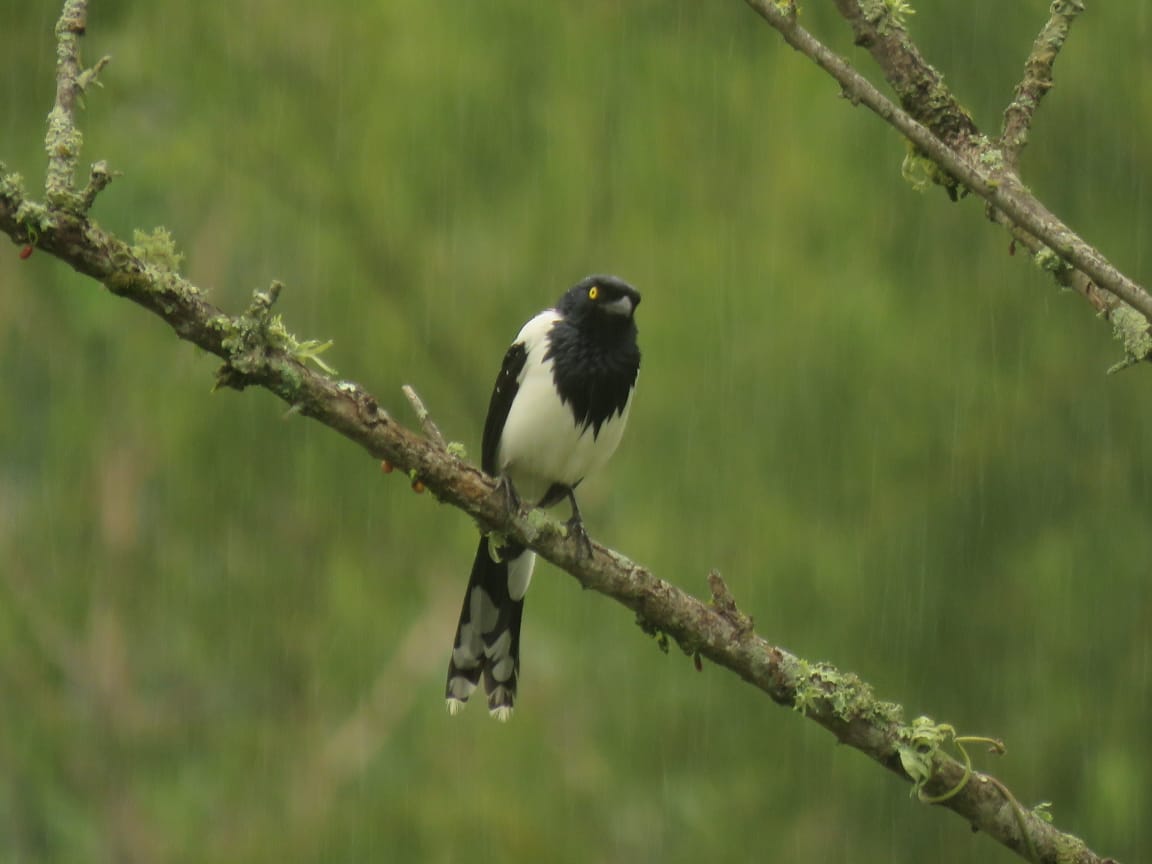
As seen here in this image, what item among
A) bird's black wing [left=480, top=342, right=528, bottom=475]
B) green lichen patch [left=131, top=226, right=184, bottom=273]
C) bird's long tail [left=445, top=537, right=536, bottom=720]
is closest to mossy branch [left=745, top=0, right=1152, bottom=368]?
green lichen patch [left=131, top=226, right=184, bottom=273]

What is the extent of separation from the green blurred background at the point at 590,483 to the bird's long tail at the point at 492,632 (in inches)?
31.1

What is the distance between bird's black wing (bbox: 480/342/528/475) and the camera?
16.7 feet

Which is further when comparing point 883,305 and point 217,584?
point 217,584

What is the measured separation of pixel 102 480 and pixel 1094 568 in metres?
6.06

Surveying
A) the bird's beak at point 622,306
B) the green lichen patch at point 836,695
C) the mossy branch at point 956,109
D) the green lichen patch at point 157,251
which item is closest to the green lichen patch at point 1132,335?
the mossy branch at point 956,109

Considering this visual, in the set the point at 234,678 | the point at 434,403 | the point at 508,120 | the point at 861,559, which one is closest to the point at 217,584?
the point at 234,678

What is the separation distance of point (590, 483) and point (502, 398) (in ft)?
6.82

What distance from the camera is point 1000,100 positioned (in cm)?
519

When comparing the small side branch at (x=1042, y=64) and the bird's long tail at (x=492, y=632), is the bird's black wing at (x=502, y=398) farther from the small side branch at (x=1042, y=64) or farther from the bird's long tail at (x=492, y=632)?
the small side branch at (x=1042, y=64)

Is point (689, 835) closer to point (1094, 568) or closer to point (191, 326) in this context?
point (1094, 568)

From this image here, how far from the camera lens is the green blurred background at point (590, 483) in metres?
5.24

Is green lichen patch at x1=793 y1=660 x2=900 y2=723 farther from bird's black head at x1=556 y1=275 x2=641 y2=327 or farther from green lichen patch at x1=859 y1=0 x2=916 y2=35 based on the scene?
bird's black head at x1=556 y1=275 x2=641 y2=327

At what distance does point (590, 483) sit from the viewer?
23.6 feet

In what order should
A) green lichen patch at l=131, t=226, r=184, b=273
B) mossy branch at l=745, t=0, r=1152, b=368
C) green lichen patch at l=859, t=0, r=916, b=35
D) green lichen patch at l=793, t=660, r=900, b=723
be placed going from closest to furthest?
mossy branch at l=745, t=0, r=1152, b=368 → green lichen patch at l=131, t=226, r=184, b=273 → green lichen patch at l=859, t=0, r=916, b=35 → green lichen patch at l=793, t=660, r=900, b=723
